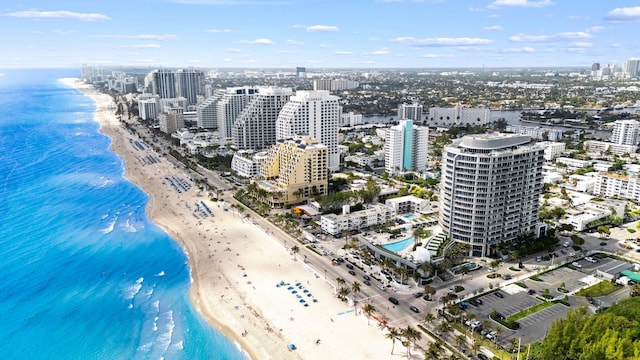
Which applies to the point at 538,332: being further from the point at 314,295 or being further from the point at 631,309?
the point at 314,295

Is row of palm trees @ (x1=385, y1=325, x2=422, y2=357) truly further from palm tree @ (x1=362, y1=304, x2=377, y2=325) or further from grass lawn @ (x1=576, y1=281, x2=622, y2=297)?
grass lawn @ (x1=576, y1=281, x2=622, y2=297)

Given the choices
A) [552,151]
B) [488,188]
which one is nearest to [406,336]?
[488,188]

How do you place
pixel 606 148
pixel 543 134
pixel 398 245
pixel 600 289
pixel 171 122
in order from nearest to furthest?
1. pixel 600 289
2. pixel 398 245
3. pixel 606 148
4. pixel 543 134
5. pixel 171 122

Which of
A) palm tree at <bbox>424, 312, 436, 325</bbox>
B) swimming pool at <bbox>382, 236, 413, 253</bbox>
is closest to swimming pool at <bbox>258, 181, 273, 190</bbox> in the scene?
swimming pool at <bbox>382, 236, 413, 253</bbox>

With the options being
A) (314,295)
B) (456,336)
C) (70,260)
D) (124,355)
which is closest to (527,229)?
(456,336)

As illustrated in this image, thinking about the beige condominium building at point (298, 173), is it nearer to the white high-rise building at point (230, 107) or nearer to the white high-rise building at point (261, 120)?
the white high-rise building at point (261, 120)

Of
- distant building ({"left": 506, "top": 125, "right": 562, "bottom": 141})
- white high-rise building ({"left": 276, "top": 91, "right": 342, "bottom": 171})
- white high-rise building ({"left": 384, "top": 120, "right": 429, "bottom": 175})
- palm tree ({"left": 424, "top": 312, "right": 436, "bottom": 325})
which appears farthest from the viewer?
distant building ({"left": 506, "top": 125, "right": 562, "bottom": 141})

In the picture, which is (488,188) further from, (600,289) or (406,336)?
(406,336)
